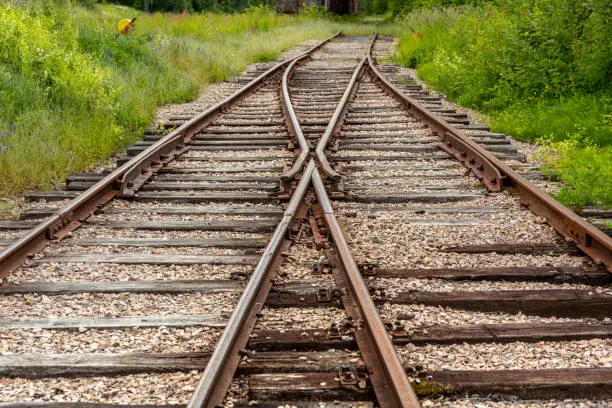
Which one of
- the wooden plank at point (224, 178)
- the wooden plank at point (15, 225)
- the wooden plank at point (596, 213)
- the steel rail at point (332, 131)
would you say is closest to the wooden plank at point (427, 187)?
the steel rail at point (332, 131)

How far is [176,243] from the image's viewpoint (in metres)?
4.77

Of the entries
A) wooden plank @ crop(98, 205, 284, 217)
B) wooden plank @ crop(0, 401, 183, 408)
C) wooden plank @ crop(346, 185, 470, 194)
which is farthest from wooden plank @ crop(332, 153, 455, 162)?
wooden plank @ crop(0, 401, 183, 408)

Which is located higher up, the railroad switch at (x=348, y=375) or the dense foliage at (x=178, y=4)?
the dense foliage at (x=178, y=4)

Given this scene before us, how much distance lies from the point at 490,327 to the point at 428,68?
40.7ft

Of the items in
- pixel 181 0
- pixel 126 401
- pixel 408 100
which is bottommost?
pixel 126 401

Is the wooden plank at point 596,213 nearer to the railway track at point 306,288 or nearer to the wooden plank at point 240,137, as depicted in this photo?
the railway track at point 306,288

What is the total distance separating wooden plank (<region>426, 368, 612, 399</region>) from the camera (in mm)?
2852

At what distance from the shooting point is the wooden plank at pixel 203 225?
16.7 feet

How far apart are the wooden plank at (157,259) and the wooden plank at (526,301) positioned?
1069 mm

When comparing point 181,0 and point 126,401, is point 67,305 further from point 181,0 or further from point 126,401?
point 181,0

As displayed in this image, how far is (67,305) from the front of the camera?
3.80m

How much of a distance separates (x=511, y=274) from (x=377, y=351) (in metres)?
1.42

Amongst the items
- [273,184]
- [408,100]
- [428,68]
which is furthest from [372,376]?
[428,68]

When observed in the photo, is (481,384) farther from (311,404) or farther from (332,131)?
(332,131)
